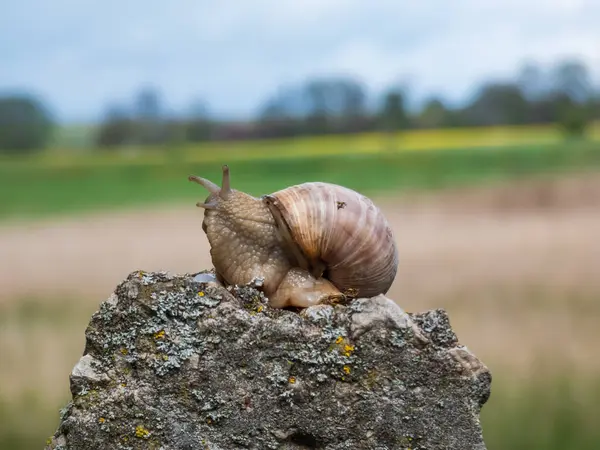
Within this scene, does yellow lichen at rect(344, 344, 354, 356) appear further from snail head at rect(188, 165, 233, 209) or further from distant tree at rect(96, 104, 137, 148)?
distant tree at rect(96, 104, 137, 148)

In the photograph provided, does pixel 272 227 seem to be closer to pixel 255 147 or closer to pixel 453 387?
pixel 453 387

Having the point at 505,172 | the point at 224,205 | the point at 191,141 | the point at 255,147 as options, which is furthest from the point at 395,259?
the point at 505,172

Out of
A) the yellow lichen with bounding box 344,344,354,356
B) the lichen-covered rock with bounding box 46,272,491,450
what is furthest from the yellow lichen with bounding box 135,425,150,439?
the yellow lichen with bounding box 344,344,354,356

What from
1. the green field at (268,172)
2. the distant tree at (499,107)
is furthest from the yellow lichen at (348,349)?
the distant tree at (499,107)

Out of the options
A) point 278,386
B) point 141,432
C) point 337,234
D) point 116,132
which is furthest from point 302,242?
point 116,132

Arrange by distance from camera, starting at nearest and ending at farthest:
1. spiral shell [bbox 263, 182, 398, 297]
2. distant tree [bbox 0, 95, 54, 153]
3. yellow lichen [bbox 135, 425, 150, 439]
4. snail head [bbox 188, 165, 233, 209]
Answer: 1. yellow lichen [bbox 135, 425, 150, 439]
2. spiral shell [bbox 263, 182, 398, 297]
3. snail head [bbox 188, 165, 233, 209]
4. distant tree [bbox 0, 95, 54, 153]

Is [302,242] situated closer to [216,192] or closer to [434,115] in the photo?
[216,192]
